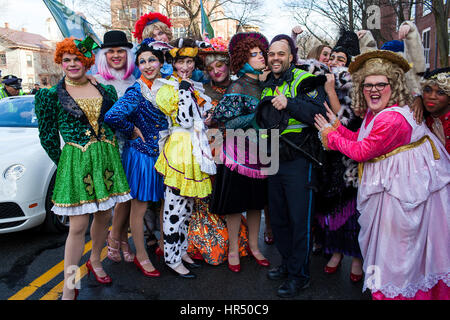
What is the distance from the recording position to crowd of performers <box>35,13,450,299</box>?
7.23 ft

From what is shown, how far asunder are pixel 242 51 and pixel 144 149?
1256mm

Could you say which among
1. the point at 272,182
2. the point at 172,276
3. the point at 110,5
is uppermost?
the point at 110,5

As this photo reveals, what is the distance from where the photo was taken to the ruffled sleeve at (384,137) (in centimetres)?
212

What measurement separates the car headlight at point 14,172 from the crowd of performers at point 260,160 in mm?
1121

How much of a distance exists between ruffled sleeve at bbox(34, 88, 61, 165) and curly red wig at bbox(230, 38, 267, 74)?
1524mm

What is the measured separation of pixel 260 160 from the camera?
2971 mm

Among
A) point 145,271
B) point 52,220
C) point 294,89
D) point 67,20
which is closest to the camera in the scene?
point 294,89

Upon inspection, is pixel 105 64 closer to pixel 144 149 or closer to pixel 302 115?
pixel 144 149

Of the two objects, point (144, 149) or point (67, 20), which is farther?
point (67, 20)

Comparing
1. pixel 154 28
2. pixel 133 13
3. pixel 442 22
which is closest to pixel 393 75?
pixel 154 28

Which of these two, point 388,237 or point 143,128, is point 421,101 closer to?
point 388,237

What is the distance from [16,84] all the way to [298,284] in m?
8.09

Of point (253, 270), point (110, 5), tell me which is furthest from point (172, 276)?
point (110, 5)

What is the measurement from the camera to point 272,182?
289 centimetres
